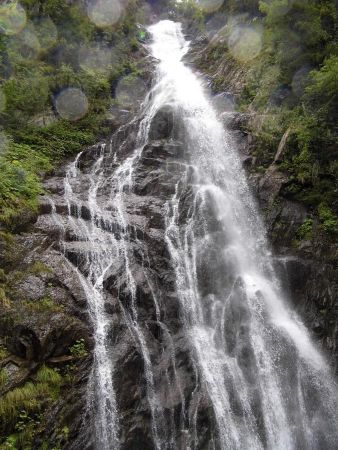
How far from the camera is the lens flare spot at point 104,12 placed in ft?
77.2

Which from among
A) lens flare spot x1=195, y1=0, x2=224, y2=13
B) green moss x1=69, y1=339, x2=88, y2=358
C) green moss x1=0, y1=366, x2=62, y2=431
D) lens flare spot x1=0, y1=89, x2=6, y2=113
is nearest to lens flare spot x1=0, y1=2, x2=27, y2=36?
lens flare spot x1=0, y1=89, x2=6, y2=113

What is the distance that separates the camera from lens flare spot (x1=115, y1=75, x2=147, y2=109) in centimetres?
2150

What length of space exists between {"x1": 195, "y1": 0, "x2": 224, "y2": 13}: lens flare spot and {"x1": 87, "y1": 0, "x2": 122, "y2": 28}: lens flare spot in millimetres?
8281

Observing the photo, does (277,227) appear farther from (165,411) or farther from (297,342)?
(165,411)

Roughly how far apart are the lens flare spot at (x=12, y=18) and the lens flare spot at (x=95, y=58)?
139 inches

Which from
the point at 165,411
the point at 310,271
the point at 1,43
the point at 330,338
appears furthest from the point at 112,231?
the point at 1,43

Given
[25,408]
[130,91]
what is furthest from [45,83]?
[25,408]

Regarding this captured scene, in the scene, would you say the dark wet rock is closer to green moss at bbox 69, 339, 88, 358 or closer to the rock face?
the rock face

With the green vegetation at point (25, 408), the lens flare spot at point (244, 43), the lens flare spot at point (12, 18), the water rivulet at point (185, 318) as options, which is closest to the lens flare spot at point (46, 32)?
the lens flare spot at point (12, 18)

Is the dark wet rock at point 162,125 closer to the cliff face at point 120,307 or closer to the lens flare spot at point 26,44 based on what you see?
the cliff face at point 120,307

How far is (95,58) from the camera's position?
22359 millimetres

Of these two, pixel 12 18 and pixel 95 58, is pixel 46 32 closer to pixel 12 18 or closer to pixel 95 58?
pixel 12 18

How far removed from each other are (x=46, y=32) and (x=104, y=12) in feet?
23.7

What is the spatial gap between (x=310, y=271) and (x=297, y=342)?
244 cm
